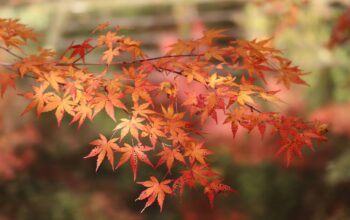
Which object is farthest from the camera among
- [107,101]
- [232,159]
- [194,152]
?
[232,159]

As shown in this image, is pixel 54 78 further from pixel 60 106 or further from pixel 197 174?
pixel 197 174

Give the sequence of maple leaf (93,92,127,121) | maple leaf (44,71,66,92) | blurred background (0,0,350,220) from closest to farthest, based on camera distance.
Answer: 1. maple leaf (93,92,127,121)
2. maple leaf (44,71,66,92)
3. blurred background (0,0,350,220)

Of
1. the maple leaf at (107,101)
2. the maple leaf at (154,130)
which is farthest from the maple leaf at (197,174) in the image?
the maple leaf at (107,101)

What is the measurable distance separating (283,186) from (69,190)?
351cm

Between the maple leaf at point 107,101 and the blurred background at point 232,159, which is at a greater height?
the maple leaf at point 107,101

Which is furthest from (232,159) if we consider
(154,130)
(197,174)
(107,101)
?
(107,101)

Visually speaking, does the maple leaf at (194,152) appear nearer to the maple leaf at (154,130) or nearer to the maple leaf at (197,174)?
the maple leaf at (197,174)

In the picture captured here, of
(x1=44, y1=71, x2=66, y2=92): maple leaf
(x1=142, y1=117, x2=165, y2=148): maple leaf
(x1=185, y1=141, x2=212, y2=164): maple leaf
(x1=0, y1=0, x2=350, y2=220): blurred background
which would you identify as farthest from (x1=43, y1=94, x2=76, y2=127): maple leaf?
(x1=0, y1=0, x2=350, y2=220): blurred background

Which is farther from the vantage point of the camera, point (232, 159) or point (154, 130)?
point (232, 159)

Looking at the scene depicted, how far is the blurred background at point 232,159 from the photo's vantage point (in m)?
7.08

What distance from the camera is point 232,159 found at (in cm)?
780

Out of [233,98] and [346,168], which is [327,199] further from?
[233,98]

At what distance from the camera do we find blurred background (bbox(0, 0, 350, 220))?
7.08m

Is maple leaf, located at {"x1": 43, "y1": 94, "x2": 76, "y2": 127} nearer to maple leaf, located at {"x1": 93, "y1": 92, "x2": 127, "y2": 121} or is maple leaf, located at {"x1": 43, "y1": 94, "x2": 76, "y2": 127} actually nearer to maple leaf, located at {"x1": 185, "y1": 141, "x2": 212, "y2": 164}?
maple leaf, located at {"x1": 93, "y1": 92, "x2": 127, "y2": 121}
